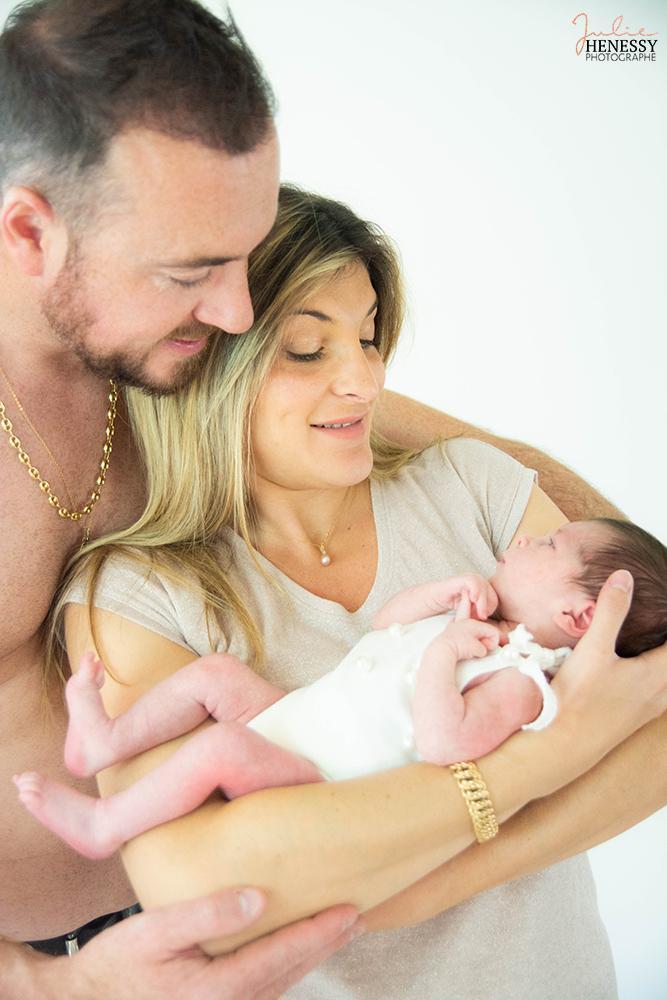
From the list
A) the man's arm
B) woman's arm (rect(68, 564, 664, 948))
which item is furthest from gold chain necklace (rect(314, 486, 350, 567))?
woman's arm (rect(68, 564, 664, 948))

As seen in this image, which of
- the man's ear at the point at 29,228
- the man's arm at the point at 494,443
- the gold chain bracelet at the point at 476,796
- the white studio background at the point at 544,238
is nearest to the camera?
the gold chain bracelet at the point at 476,796

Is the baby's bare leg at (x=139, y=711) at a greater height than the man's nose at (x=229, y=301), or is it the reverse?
the man's nose at (x=229, y=301)

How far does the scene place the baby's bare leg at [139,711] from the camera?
172 cm

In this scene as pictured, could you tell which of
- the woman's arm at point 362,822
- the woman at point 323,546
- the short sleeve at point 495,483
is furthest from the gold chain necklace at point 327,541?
the woman's arm at point 362,822

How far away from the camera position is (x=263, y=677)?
2.01m

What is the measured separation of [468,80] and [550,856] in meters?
2.48

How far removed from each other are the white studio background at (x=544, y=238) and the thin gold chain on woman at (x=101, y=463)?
143cm

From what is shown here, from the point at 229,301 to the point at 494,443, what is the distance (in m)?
0.98

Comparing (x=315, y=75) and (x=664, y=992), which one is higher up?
(x=315, y=75)

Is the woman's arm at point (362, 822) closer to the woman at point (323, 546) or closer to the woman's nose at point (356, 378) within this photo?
the woman at point (323, 546)

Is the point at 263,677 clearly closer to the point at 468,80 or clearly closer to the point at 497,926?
the point at 497,926

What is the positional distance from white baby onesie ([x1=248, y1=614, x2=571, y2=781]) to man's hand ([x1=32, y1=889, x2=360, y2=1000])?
22 centimetres

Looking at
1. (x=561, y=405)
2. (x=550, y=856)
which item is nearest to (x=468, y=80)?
(x=561, y=405)

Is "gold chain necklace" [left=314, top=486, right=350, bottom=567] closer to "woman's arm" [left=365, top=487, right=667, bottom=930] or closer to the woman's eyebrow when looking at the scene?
the woman's eyebrow
